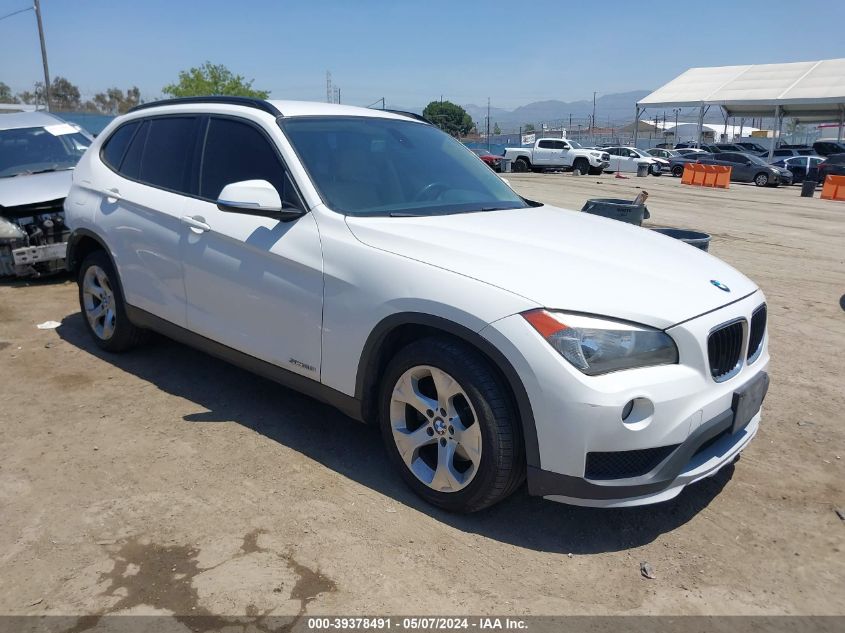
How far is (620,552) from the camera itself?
3.03 m

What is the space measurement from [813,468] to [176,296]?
3.92 metres

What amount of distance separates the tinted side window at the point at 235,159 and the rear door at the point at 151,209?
19cm

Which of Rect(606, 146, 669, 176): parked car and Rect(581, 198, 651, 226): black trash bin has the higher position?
Rect(581, 198, 651, 226): black trash bin

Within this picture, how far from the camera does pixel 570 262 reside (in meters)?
3.13

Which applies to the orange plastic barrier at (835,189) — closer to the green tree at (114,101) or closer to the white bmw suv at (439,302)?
the white bmw suv at (439,302)

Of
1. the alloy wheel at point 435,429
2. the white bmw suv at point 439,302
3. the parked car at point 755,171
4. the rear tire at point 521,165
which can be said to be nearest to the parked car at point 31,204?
the white bmw suv at point 439,302

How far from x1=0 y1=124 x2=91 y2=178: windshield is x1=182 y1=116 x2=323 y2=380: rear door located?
4992 mm

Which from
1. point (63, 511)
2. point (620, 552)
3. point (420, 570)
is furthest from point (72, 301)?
point (620, 552)

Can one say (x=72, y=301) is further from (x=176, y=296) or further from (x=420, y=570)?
(x=420, y=570)

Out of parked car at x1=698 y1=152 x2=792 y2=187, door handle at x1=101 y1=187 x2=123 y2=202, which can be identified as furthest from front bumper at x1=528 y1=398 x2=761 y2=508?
parked car at x1=698 y1=152 x2=792 y2=187

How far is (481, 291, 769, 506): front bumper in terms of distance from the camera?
106 inches

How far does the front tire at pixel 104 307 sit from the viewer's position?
5.03m

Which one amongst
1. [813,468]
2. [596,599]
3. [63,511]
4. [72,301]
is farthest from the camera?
[72,301]

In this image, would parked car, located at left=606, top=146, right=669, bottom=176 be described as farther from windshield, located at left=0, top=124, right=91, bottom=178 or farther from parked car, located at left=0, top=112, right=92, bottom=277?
parked car, located at left=0, top=112, right=92, bottom=277
